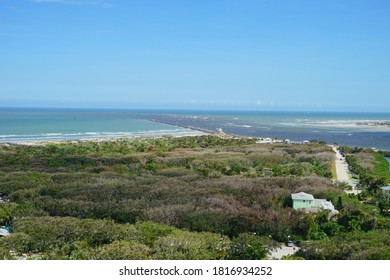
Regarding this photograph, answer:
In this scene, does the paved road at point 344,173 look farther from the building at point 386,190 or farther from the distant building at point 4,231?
the distant building at point 4,231

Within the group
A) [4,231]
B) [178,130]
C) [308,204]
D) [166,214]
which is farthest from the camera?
[178,130]

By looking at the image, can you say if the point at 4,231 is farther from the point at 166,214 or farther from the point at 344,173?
the point at 344,173

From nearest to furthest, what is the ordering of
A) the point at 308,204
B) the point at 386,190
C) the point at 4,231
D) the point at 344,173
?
the point at 4,231 → the point at 308,204 → the point at 386,190 → the point at 344,173

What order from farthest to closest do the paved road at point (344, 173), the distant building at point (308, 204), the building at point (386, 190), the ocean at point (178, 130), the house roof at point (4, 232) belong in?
the ocean at point (178, 130), the paved road at point (344, 173), the building at point (386, 190), the distant building at point (308, 204), the house roof at point (4, 232)

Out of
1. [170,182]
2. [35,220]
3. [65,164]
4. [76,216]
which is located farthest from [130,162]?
[35,220]

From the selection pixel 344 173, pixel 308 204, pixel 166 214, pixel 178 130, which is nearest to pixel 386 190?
pixel 308 204

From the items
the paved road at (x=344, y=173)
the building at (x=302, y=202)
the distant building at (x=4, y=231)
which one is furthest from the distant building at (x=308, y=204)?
the distant building at (x=4, y=231)

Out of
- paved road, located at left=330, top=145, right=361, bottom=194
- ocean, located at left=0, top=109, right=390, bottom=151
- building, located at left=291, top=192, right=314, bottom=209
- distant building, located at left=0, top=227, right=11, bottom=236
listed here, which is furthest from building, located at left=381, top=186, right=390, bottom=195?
ocean, located at left=0, top=109, right=390, bottom=151

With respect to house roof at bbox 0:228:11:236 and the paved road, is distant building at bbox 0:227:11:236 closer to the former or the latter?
house roof at bbox 0:228:11:236

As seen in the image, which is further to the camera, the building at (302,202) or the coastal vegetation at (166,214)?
the building at (302,202)

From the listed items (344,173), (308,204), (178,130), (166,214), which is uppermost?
(308,204)
